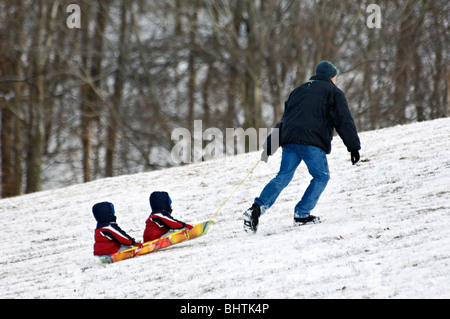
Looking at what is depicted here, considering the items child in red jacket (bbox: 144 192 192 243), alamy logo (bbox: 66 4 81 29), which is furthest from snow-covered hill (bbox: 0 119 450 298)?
alamy logo (bbox: 66 4 81 29)

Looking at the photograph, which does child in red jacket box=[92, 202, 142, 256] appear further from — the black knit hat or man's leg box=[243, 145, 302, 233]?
the black knit hat

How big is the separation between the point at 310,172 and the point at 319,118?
0.59 meters

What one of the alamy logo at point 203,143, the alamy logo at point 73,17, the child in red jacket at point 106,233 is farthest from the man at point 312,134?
the alamy logo at point 73,17

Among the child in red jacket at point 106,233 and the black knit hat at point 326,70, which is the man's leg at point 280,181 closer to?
the black knit hat at point 326,70

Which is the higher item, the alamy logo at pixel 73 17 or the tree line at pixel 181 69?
the alamy logo at pixel 73 17

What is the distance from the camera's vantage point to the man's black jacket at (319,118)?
6551 mm

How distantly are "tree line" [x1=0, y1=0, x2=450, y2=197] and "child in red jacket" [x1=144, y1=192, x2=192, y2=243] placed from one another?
17.9 metres

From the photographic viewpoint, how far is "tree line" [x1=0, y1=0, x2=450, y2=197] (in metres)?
24.9

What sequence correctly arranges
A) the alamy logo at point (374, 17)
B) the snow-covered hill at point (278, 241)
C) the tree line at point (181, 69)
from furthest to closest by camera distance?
1. the alamy logo at point (374, 17)
2. the tree line at point (181, 69)
3. the snow-covered hill at point (278, 241)

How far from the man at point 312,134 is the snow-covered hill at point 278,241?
1.17 feet

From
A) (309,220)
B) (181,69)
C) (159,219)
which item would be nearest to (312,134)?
(309,220)

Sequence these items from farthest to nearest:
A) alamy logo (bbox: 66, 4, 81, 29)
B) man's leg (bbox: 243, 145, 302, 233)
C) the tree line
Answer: alamy logo (bbox: 66, 4, 81, 29) → the tree line → man's leg (bbox: 243, 145, 302, 233)

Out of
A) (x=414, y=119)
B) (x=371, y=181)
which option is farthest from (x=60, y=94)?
(x=371, y=181)

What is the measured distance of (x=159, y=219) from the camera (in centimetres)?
691
